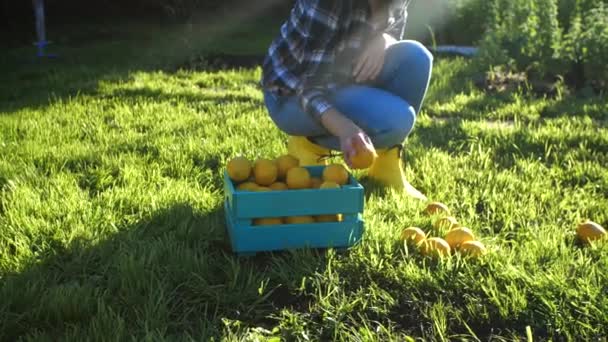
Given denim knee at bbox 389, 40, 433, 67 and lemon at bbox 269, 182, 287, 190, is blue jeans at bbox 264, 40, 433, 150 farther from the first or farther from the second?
lemon at bbox 269, 182, 287, 190

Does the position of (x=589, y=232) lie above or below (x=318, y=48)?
below

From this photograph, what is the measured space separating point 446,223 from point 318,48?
80 centimetres

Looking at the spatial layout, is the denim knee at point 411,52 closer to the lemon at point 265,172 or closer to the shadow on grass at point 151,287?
the lemon at point 265,172

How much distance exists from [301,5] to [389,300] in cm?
120

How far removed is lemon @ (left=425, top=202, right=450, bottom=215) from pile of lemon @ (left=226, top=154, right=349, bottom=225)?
17.3 inches

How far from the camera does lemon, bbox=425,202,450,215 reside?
2.51 meters

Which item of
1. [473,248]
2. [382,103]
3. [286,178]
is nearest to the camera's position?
[473,248]

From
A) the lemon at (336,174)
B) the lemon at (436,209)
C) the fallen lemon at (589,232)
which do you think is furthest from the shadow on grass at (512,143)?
the lemon at (336,174)

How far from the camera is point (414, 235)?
2.20 m

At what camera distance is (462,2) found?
787 cm

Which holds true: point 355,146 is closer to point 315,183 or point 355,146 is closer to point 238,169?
point 315,183

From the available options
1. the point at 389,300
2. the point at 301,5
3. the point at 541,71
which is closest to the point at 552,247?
the point at 389,300

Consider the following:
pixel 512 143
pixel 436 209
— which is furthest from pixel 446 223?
pixel 512 143

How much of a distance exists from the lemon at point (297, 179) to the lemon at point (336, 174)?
72mm
